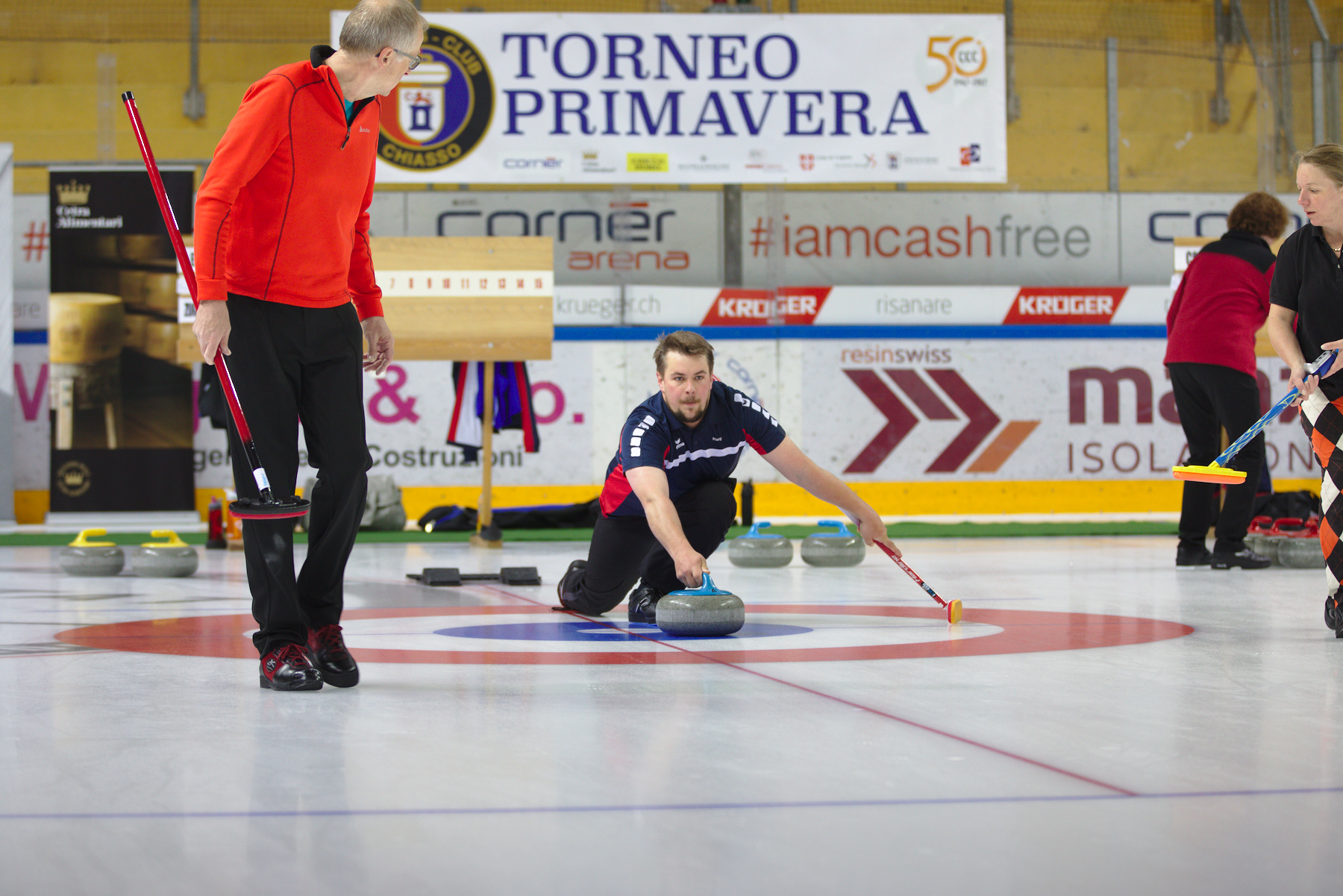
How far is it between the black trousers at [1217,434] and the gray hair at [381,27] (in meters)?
4.45

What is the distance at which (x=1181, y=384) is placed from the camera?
20.7 feet

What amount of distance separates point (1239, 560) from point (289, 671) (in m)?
4.77

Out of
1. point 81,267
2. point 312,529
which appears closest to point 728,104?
point 81,267

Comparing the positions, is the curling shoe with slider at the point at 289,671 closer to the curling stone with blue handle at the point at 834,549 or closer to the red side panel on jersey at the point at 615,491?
the red side panel on jersey at the point at 615,491

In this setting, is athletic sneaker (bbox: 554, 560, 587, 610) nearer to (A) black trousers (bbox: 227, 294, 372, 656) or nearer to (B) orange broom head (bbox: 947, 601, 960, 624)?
(B) orange broom head (bbox: 947, 601, 960, 624)

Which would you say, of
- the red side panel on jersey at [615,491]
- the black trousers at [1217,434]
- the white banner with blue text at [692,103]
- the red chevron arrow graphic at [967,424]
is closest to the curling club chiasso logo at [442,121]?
the white banner with blue text at [692,103]

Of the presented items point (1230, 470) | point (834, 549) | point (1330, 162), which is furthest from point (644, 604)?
point (1330, 162)

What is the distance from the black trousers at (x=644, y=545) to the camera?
4262 millimetres

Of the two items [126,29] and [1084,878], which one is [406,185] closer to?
[126,29]

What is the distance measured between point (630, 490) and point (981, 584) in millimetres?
2119

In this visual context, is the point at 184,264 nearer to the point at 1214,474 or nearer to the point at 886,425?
the point at 1214,474

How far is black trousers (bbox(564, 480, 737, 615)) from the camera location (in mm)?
4262

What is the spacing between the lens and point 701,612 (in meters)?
3.70

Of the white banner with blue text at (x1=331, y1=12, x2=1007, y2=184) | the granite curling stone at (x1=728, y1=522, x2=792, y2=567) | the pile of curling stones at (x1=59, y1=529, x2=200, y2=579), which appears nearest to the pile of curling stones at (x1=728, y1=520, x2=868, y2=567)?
the granite curling stone at (x1=728, y1=522, x2=792, y2=567)
